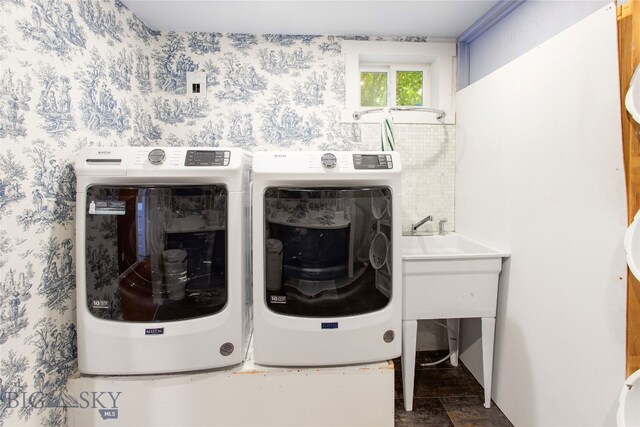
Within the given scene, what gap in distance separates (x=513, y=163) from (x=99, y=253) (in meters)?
1.91

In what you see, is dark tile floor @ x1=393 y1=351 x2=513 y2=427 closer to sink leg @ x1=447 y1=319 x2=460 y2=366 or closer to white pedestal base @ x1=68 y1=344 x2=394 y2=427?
sink leg @ x1=447 y1=319 x2=460 y2=366

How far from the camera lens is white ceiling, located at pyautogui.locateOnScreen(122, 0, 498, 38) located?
1.72m

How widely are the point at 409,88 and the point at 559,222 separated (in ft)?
4.81

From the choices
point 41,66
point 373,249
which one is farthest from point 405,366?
point 41,66

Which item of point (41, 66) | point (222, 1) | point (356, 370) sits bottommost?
point (356, 370)

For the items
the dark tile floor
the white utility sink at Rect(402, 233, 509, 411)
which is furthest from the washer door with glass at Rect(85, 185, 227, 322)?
the dark tile floor

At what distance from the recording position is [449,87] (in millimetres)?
2162

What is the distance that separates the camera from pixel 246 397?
124 cm

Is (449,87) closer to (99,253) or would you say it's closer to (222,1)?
(222,1)

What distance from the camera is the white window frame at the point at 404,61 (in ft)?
6.95

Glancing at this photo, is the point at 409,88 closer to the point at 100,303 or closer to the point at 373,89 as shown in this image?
the point at 373,89

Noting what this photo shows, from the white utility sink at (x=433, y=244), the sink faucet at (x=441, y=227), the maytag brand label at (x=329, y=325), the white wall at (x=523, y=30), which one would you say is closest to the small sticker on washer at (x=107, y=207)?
the maytag brand label at (x=329, y=325)

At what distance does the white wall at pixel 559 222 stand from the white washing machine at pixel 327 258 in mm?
672

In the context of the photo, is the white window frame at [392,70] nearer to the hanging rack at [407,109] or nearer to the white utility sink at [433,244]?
the hanging rack at [407,109]
